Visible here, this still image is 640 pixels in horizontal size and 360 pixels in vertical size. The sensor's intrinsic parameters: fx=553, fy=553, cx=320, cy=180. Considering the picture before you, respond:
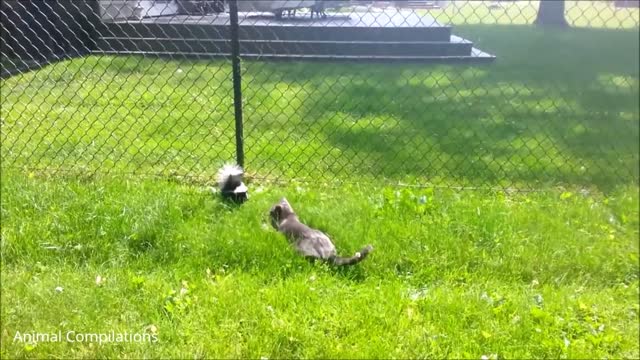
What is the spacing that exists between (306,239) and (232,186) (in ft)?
2.29

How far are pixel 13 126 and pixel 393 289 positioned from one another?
3.81 metres

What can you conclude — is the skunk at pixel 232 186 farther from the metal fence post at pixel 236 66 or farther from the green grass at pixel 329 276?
the metal fence post at pixel 236 66

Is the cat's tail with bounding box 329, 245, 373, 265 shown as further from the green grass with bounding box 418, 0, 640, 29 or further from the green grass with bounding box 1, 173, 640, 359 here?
the green grass with bounding box 418, 0, 640, 29

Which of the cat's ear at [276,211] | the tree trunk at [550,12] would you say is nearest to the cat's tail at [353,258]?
the cat's ear at [276,211]

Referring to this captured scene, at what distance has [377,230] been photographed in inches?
119

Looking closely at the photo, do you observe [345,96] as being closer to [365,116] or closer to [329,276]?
[365,116]

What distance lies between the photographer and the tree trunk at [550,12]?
181 centimetres

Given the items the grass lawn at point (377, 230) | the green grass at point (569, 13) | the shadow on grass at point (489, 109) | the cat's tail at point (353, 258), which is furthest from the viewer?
the cat's tail at point (353, 258)

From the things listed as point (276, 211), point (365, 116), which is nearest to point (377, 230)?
point (276, 211)

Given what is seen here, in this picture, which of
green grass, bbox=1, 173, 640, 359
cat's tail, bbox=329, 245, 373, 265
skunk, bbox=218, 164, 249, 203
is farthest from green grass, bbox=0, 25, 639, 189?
cat's tail, bbox=329, 245, 373, 265

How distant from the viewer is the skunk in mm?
3344

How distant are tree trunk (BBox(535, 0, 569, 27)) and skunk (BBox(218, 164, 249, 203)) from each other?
6.58ft

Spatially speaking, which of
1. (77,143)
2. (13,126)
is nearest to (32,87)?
(13,126)

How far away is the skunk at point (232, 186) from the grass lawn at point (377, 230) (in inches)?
3.8
